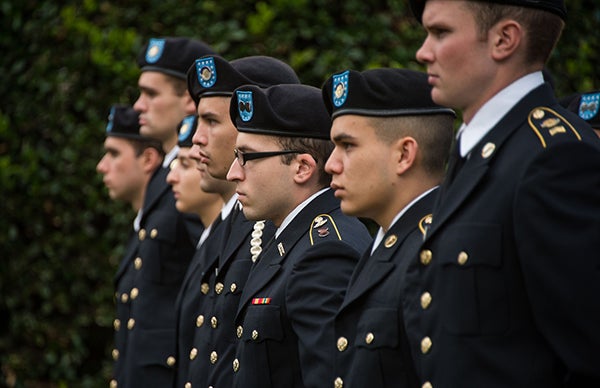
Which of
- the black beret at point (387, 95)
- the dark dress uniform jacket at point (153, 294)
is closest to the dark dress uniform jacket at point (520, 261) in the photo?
the black beret at point (387, 95)

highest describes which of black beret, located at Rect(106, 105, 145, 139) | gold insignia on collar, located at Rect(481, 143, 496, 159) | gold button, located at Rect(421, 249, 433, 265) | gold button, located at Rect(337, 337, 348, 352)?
gold insignia on collar, located at Rect(481, 143, 496, 159)

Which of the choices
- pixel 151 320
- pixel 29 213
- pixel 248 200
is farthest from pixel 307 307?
pixel 29 213

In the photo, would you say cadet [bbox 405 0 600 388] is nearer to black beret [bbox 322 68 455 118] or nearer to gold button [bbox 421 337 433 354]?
gold button [bbox 421 337 433 354]

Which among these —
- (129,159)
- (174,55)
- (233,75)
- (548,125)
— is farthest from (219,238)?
(548,125)

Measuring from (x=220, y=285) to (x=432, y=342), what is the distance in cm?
199

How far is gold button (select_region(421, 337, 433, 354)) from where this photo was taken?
2.87 metres

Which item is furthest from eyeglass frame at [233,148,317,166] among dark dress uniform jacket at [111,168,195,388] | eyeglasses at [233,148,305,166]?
dark dress uniform jacket at [111,168,195,388]

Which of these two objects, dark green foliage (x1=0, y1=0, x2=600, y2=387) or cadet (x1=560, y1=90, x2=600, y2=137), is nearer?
cadet (x1=560, y1=90, x2=600, y2=137)

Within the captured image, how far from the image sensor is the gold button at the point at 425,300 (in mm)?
2898

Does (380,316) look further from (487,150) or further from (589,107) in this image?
(589,107)

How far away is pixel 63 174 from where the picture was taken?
27.0 ft

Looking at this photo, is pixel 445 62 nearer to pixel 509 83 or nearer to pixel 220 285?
pixel 509 83

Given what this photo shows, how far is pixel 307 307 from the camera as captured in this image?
3.74 metres

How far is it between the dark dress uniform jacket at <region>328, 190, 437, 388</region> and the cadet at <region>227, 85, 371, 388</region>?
201 millimetres
